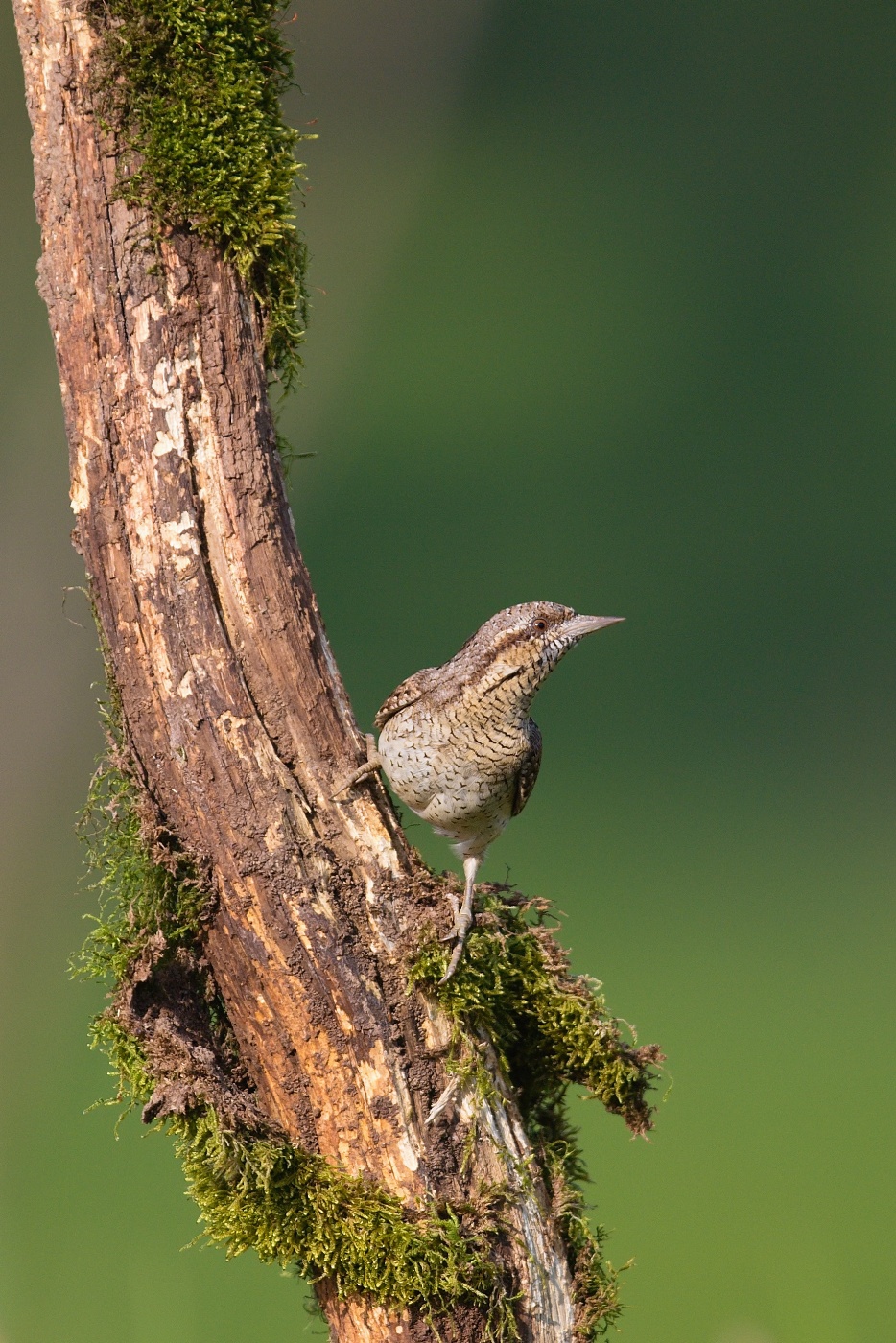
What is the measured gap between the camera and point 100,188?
6.57 ft

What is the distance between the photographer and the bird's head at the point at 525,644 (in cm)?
255

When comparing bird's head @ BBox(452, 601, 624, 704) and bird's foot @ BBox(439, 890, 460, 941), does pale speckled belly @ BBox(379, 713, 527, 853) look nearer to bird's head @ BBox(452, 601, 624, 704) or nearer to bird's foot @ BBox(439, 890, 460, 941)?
bird's head @ BBox(452, 601, 624, 704)

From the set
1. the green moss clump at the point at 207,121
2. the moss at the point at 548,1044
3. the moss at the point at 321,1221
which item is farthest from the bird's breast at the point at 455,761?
the green moss clump at the point at 207,121

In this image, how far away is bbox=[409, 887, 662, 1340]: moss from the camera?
215 cm

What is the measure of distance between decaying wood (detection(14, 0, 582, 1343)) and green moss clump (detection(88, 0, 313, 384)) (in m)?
0.04

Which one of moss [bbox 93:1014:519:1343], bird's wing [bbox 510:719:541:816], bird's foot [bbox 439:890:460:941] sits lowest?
moss [bbox 93:1014:519:1343]

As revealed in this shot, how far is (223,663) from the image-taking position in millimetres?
2039

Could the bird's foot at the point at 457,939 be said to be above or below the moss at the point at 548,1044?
above

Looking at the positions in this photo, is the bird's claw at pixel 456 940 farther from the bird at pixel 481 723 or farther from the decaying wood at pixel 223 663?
the bird at pixel 481 723

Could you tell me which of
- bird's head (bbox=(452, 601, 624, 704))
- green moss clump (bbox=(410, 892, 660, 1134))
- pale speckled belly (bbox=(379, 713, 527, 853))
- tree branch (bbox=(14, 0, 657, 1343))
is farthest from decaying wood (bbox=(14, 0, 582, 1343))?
bird's head (bbox=(452, 601, 624, 704))

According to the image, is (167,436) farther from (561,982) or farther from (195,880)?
(561,982)

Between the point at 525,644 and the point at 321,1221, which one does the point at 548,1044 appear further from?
the point at 525,644

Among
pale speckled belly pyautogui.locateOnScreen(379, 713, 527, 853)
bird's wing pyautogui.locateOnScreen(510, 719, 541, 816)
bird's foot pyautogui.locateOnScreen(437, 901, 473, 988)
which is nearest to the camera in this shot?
bird's foot pyautogui.locateOnScreen(437, 901, 473, 988)

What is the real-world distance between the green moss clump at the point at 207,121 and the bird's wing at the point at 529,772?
1.08 metres
